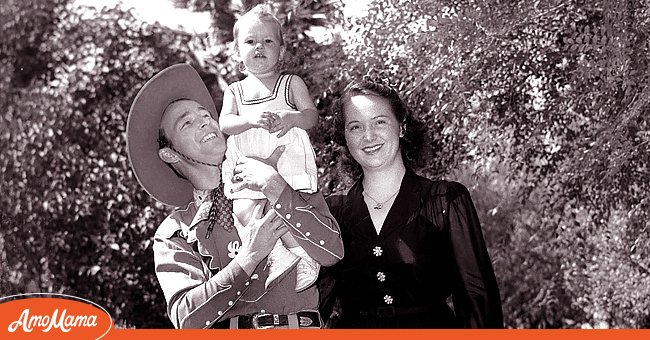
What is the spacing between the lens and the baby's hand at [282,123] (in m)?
3.08

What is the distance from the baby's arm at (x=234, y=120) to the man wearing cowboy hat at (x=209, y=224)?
0.05 metres

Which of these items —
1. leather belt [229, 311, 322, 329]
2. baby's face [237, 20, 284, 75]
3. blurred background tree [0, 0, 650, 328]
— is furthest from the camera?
blurred background tree [0, 0, 650, 328]

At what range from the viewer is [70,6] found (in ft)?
25.9

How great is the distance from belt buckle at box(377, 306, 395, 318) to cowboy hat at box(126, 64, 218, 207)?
30.8 inches

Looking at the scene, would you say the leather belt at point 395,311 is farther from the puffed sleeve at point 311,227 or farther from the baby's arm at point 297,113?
the baby's arm at point 297,113

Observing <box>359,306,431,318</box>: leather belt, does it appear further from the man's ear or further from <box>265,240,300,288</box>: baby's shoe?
the man's ear

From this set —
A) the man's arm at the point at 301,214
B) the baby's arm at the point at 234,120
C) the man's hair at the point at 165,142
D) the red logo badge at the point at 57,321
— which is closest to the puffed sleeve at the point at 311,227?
the man's arm at the point at 301,214

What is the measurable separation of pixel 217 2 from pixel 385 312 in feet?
12.4

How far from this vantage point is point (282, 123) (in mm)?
3088

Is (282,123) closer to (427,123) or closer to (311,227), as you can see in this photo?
(311,227)

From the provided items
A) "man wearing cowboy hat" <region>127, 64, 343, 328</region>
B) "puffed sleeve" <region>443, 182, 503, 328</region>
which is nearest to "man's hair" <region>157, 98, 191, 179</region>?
"man wearing cowboy hat" <region>127, 64, 343, 328</region>

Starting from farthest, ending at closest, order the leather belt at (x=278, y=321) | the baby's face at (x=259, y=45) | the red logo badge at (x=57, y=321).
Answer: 1. the red logo badge at (x=57, y=321)
2. the baby's face at (x=259, y=45)
3. the leather belt at (x=278, y=321)

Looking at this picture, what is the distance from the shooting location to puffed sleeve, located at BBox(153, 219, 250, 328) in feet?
9.64

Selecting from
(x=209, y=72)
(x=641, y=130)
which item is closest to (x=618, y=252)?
(x=641, y=130)
